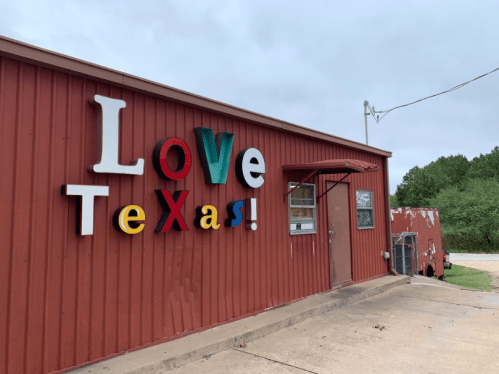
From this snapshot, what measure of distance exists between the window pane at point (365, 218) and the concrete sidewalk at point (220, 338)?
6.75ft

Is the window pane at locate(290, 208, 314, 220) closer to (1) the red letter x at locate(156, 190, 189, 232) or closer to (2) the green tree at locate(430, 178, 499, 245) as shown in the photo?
(1) the red letter x at locate(156, 190, 189, 232)

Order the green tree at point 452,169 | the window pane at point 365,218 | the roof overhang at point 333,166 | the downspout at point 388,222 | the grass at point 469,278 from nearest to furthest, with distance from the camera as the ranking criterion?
the roof overhang at point 333,166 → the window pane at point 365,218 → the downspout at point 388,222 → the grass at point 469,278 → the green tree at point 452,169

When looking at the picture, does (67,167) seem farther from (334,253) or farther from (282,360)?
(334,253)

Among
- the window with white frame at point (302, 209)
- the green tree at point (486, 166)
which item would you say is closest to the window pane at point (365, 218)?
the window with white frame at point (302, 209)

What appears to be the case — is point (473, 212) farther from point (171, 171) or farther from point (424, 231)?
point (171, 171)

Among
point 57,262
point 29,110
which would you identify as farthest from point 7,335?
point 29,110

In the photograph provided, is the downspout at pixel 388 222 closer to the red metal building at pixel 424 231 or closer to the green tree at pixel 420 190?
the red metal building at pixel 424 231

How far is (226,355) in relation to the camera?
4703mm

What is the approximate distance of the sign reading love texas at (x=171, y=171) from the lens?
4.25 m

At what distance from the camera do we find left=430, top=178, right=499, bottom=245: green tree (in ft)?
93.7

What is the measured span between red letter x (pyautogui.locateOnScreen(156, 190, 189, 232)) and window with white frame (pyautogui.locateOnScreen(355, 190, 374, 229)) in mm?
5464

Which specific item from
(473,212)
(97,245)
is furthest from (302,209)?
(473,212)

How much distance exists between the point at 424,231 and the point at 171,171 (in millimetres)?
10580

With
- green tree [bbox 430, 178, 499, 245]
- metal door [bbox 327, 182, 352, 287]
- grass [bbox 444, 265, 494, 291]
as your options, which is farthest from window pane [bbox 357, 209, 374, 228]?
green tree [bbox 430, 178, 499, 245]
